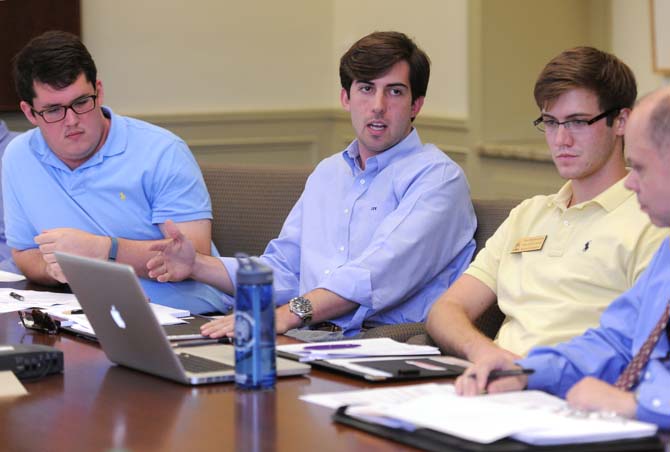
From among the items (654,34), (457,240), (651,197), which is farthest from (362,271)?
(654,34)

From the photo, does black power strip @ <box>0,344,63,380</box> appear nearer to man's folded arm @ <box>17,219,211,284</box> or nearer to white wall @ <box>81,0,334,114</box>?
man's folded arm @ <box>17,219,211,284</box>

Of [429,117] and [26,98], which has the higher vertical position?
[26,98]

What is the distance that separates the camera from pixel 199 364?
2.20m

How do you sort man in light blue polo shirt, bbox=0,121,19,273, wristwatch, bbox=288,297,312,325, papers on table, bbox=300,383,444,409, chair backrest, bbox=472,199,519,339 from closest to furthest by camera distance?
papers on table, bbox=300,383,444,409 < wristwatch, bbox=288,297,312,325 < chair backrest, bbox=472,199,519,339 < man in light blue polo shirt, bbox=0,121,19,273

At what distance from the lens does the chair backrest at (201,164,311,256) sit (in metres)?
3.88

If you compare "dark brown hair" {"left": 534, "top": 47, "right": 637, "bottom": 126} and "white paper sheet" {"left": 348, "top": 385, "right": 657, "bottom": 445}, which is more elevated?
"dark brown hair" {"left": 534, "top": 47, "right": 637, "bottom": 126}

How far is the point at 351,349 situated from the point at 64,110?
142 cm

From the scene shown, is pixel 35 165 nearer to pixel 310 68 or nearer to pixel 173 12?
pixel 173 12

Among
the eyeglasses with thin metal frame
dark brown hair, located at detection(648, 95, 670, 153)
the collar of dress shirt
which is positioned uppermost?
dark brown hair, located at detection(648, 95, 670, 153)

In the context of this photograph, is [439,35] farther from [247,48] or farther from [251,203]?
[251,203]

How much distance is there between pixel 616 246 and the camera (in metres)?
2.52

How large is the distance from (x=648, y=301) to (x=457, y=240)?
1.17 meters

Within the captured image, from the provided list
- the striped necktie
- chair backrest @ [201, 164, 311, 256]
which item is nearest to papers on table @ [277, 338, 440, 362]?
the striped necktie

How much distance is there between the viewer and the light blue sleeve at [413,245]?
3.12 m
